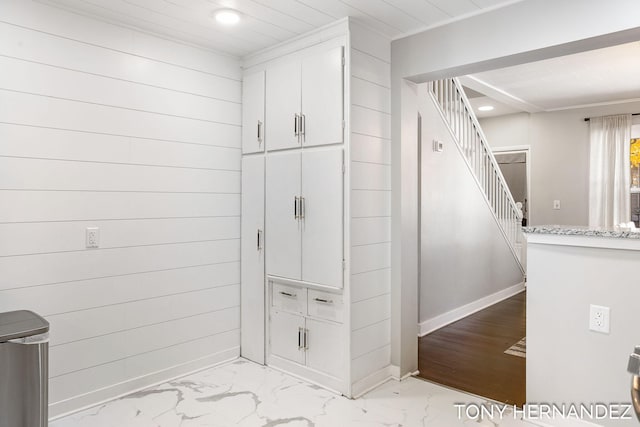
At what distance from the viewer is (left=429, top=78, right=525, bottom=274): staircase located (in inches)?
172

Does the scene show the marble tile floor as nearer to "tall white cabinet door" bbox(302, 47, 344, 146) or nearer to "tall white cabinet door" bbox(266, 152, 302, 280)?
"tall white cabinet door" bbox(266, 152, 302, 280)

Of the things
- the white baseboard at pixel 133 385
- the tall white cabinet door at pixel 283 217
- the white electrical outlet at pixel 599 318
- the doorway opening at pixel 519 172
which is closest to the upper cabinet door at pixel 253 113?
the tall white cabinet door at pixel 283 217

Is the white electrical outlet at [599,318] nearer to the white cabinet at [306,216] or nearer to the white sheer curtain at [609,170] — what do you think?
the white cabinet at [306,216]

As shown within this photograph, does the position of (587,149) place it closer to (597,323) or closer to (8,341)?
(597,323)

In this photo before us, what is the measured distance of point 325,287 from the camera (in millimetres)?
2826

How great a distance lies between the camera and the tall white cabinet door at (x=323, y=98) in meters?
2.74

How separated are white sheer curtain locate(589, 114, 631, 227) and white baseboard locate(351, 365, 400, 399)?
4271 mm

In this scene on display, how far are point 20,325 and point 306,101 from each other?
2.02 m

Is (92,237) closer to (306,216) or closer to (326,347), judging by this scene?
(306,216)

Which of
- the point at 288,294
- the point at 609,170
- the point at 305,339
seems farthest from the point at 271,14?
the point at 609,170

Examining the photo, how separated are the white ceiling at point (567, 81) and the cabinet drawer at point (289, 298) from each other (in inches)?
116

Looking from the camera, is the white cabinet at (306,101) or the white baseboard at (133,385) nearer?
the white baseboard at (133,385)

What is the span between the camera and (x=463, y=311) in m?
4.61

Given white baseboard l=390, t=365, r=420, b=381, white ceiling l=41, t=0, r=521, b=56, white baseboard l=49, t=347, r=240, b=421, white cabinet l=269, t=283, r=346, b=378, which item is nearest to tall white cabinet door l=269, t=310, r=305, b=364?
white cabinet l=269, t=283, r=346, b=378
